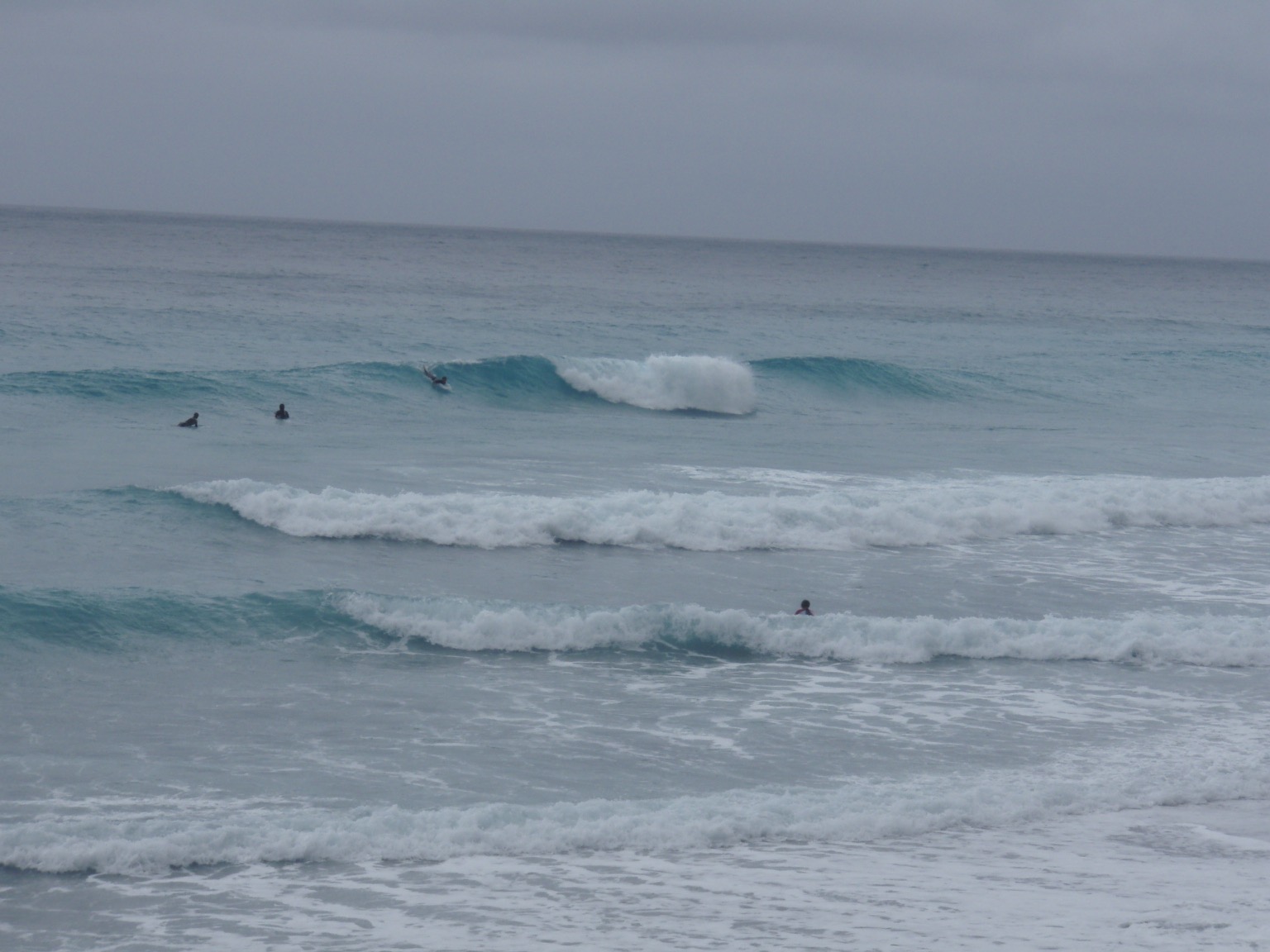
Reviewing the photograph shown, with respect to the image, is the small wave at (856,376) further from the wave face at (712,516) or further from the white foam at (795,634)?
the white foam at (795,634)

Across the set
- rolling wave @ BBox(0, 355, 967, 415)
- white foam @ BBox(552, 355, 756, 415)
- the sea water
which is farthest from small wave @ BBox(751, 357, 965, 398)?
the sea water

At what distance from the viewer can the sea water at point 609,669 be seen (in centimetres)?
850

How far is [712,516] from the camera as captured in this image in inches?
734

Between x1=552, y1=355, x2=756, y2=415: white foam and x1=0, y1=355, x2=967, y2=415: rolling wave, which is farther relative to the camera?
x1=552, y1=355, x2=756, y2=415: white foam

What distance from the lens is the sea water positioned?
850 cm

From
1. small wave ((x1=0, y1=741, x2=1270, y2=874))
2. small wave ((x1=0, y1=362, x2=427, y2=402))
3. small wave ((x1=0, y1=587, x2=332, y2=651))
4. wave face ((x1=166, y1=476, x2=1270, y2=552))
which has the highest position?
small wave ((x1=0, y1=362, x2=427, y2=402))

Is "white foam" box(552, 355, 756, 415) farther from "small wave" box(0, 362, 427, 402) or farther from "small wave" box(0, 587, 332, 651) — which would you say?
"small wave" box(0, 587, 332, 651)

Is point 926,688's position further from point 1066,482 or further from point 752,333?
point 752,333

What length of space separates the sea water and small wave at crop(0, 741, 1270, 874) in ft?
0.10

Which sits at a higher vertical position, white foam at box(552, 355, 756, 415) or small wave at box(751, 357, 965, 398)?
small wave at box(751, 357, 965, 398)

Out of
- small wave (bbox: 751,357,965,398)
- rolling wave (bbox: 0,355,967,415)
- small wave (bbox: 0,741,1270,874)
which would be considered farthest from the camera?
small wave (bbox: 751,357,965,398)

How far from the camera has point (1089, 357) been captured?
4625cm

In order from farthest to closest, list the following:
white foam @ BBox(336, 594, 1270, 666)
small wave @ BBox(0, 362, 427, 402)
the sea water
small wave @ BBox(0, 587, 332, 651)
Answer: small wave @ BBox(0, 362, 427, 402) < white foam @ BBox(336, 594, 1270, 666) < small wave @ BBox(0, 587, 332, 651) < the sea water

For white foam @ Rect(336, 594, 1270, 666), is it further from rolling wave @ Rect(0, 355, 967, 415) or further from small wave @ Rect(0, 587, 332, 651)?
rolling wave @ Rect(0, 355, 967, 415)
